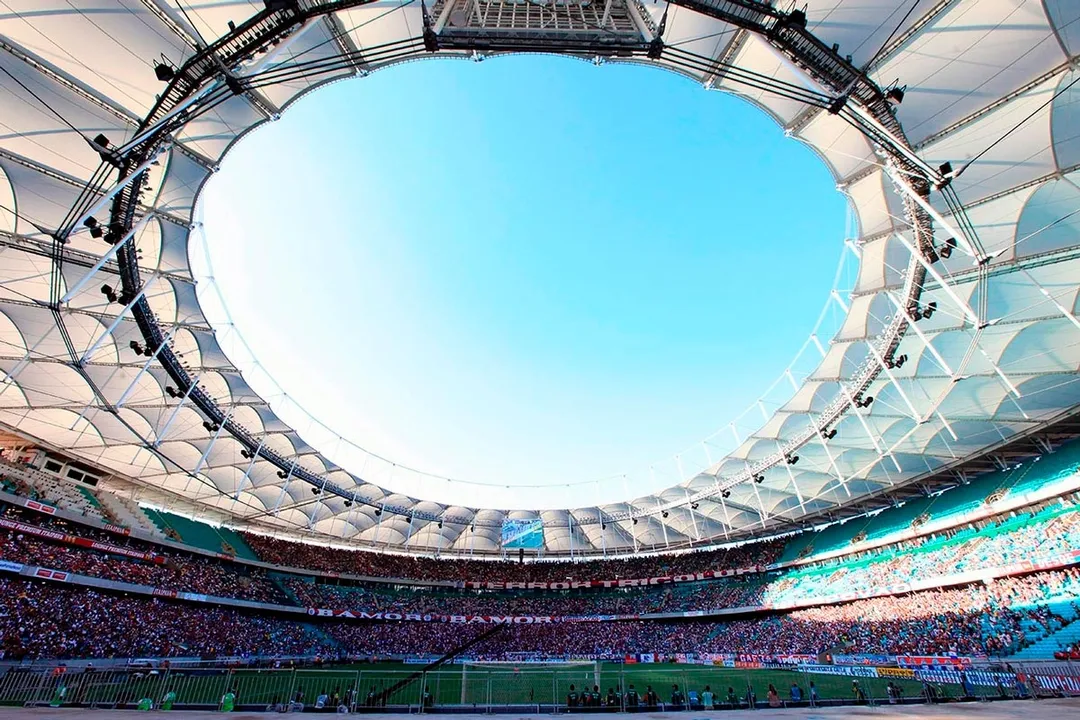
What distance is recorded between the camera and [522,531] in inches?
2544

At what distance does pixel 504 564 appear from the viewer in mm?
65562

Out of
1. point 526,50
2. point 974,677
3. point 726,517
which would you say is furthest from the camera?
point 726,517

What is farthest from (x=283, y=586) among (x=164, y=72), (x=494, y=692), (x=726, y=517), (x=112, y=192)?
(x=164, y=72)

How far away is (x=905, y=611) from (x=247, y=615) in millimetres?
55476

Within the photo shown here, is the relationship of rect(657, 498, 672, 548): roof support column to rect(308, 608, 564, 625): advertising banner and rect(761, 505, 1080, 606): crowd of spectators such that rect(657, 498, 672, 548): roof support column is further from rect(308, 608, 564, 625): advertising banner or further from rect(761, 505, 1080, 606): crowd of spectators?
rect(308, 608, 564, 625): advertising banner

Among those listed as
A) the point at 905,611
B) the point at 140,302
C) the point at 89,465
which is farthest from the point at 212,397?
the point at 905,611

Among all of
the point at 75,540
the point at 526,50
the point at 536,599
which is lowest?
the point at 536,599

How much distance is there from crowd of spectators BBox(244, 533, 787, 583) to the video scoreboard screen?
→ 7.53ft

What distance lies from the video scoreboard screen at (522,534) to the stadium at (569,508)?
0.58 meters

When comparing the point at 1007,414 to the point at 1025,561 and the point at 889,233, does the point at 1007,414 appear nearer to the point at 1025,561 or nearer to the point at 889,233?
the point at 1025,561

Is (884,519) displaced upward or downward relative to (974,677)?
upward

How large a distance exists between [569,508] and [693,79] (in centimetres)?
4944

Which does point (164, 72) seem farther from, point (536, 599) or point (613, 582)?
point (613, 582)

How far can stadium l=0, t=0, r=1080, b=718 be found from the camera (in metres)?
14.7
